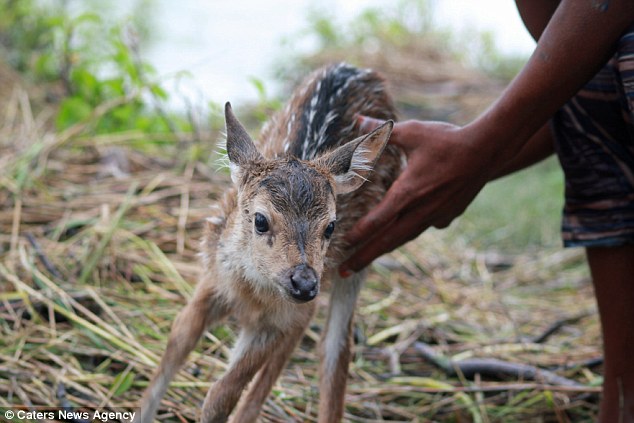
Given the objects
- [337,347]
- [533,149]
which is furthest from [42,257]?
[533,149]

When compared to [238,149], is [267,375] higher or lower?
lower

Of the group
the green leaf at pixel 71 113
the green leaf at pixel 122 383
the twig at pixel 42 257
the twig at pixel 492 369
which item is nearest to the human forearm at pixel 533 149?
the twig at pixel 492 369

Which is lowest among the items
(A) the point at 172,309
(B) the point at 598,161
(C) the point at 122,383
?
(C) the point at 122,383

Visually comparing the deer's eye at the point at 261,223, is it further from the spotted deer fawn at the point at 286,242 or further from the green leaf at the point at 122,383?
the green leaf at the point at 122,383

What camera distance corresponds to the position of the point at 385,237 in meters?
3.06

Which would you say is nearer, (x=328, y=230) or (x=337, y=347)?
(x=328, y=230)

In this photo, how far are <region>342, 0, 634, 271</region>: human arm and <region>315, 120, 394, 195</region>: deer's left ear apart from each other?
0.39 ft

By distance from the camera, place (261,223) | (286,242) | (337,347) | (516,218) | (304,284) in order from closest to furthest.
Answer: (304,284)
(286,242)
(261,223)
(337,347)
(516,218)

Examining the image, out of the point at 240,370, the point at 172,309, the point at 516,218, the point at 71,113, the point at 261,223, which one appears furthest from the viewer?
the point at 516,218

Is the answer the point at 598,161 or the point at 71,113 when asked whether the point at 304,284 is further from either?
the point at 71,113

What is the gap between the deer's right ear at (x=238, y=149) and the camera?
2991mm

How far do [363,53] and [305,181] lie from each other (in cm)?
845

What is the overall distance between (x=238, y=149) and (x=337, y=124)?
25.2 inches

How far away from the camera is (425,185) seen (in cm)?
291
